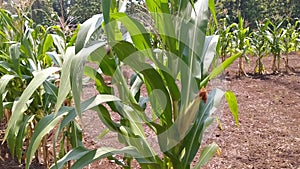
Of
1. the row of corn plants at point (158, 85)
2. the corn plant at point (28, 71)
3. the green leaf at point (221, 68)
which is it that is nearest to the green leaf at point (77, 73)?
the row of corn plants at point (158, 85)

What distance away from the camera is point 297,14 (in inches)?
649

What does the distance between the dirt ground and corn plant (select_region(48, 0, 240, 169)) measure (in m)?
0.82

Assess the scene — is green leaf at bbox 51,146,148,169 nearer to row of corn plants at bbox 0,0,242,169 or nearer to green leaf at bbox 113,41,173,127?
row of corn plants at bbox 0,0,242,169

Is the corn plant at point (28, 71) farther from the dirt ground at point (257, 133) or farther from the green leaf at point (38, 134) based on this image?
the green leaf at point (38, 134)

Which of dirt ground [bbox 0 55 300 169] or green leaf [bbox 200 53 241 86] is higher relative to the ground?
green leaf [bbox 200 53 241 86]

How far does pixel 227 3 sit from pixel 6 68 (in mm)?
17642

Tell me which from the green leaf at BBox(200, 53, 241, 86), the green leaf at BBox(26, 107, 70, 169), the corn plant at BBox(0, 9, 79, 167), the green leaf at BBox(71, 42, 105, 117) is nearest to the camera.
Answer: the green leaf at BBox(71, 42, 105, 117)

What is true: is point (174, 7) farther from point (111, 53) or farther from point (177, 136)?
point (177, 136)

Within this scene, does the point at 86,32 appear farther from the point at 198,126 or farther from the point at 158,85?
the point at 198,126

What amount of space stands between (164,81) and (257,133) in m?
1.70

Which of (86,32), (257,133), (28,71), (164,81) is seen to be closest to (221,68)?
(164,81)

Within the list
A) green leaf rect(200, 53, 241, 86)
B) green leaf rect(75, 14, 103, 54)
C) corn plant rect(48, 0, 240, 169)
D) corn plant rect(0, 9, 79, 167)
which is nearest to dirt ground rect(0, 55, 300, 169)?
corn plant rect(0, 9, 79, 167)

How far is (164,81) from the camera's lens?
842mm

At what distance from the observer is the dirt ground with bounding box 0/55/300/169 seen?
183cm
